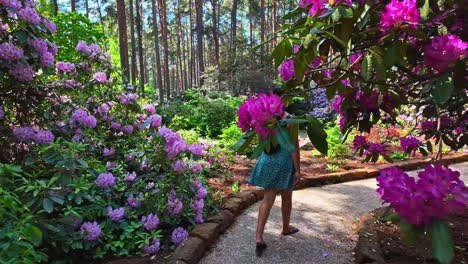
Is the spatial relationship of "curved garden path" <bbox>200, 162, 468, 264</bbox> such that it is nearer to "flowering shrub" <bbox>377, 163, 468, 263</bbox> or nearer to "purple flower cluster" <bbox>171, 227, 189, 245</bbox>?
"purple flower cluster" <bbox>171, 227, 189, 245</bbox>

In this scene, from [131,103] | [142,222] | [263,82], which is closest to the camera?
[142,222]

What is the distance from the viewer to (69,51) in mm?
6828

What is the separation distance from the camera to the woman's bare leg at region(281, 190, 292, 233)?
115 inches

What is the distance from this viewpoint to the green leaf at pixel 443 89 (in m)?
1.04

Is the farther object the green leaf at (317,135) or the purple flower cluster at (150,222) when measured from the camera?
the purple flower cluster at (150,222)

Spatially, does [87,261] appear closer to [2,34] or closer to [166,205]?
[166,205]

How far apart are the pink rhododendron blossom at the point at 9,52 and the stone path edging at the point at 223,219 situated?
1806 millimetres

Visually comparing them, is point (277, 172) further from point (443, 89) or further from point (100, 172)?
point (443, 89)

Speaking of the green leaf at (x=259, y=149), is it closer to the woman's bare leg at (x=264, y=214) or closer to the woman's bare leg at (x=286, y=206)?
the woman's bare leg at (x=264, y=214)

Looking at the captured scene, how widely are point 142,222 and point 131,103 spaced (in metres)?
1.38

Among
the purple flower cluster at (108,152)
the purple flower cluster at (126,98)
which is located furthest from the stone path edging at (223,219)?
the purple flower cluster at (126,98)

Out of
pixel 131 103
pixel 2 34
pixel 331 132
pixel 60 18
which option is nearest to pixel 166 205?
pixel 131 103

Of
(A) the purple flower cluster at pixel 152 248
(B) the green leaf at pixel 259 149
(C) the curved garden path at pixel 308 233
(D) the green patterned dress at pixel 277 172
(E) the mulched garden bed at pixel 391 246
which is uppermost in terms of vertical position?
(B) the green leaf at pixel 259 149

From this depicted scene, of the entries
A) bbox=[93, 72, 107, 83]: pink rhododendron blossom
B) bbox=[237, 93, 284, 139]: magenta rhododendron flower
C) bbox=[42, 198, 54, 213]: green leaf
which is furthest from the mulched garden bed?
bbox=[93, 72, 107, 83]: pink rhododendron blossom
